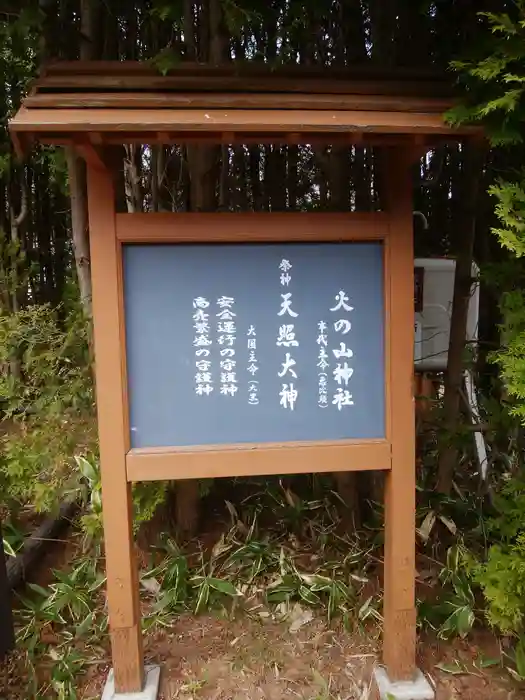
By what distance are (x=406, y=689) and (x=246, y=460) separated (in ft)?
4.43

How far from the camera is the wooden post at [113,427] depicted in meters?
2.46

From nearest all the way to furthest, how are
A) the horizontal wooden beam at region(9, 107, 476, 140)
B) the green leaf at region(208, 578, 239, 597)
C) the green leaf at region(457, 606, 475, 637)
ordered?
the horizontal wooden beam at region(9, 107, 476, 140), the green leaf at region(457, 606, 475, 637), the green leaf at region(208, 578, 239, 597)

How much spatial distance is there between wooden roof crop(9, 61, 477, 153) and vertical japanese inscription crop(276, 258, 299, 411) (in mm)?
667

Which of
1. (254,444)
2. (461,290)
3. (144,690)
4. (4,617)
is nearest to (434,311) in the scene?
(461,290)

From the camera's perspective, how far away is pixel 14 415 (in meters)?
3.80

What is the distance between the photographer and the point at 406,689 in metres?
2.75

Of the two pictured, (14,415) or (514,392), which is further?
(14,415)

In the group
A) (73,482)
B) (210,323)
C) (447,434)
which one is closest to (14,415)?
(73,482)

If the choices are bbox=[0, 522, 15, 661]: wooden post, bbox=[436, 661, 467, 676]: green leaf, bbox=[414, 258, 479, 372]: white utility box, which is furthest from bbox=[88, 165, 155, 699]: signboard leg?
bbox=[414, 258, 479, 372]: white utility box

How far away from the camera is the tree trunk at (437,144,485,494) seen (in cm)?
327

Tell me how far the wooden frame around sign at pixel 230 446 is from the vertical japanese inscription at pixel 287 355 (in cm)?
19

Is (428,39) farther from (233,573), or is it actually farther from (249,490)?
(233,573)

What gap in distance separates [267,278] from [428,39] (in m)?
2.04

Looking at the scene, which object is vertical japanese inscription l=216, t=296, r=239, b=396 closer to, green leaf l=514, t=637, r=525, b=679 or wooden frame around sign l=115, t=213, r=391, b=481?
wooden frame around sign l=115, t=213, r=391, b=481
